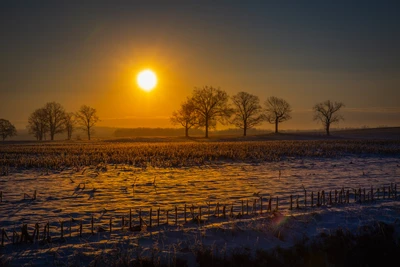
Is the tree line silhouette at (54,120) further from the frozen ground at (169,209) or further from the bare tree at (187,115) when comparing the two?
the frozen ground at (169,209)

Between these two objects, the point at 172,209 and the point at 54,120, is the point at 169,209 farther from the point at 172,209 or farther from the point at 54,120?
the point at 54,120

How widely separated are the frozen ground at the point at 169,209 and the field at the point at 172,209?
0.03 metres

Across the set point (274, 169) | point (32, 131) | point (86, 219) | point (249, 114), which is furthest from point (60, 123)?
point (86, 219)

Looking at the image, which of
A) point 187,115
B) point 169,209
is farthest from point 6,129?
point 169,209

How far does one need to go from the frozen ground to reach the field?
3 cm

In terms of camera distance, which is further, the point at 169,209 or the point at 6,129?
the point at 6,129

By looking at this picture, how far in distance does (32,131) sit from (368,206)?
107848mm

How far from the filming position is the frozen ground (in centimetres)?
783

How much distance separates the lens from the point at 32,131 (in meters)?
101

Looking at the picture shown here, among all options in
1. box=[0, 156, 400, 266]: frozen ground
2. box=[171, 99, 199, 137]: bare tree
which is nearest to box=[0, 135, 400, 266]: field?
box=[0, 156, 400, 266]: frozen ground

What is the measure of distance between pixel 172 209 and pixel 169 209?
112 millimetres

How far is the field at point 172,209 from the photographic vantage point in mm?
7746

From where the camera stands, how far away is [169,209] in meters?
10.7

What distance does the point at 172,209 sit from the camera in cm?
1074
